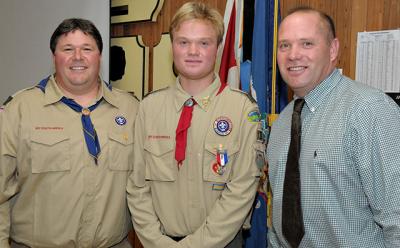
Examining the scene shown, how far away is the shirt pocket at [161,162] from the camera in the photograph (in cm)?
183

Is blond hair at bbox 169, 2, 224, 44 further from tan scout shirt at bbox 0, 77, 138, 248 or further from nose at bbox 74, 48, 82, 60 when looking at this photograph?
tan scout shirt at bbox 0, 77, 138, 248

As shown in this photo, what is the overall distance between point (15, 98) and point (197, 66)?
922 millimetres

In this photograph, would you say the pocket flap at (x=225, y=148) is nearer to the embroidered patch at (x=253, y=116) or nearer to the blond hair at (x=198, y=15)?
the embroidered patch at (x=253, y=116)

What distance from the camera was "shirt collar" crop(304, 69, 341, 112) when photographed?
160 centimetres

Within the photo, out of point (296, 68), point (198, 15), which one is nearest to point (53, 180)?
point (198, 15)

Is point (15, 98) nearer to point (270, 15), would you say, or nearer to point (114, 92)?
point (114, 92)

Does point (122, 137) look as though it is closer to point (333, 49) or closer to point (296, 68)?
point (296, 68)

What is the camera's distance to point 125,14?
351cm

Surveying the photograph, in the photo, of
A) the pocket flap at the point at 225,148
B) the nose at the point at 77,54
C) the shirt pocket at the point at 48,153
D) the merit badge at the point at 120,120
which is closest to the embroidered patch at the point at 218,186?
the pocket flap at the point at 225,148

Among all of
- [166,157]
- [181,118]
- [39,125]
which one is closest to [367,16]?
[181,118]

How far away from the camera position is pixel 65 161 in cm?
188

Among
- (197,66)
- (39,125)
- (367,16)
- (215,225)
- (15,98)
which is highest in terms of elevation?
(367,16)

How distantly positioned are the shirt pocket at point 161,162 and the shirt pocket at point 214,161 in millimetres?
152

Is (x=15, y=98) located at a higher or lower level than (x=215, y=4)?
lower
